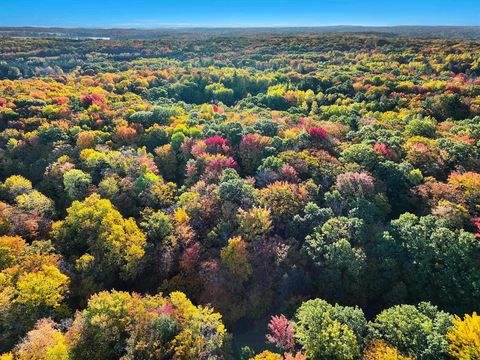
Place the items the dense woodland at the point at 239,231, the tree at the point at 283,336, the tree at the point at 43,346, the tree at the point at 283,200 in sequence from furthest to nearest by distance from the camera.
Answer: the tree at the point at 283,200 < the tree at the point at 283,336 < the dense woodland at the point at 239,231 < the tree at the point at 43,346

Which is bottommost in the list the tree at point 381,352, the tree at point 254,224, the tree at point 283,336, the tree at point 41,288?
the tree at point 283,336

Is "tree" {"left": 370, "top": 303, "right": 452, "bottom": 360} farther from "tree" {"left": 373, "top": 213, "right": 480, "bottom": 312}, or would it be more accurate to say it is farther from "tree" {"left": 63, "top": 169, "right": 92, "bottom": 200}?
"tree" {"left": 63, "top": 169, "right": 92, "bottom": 200}

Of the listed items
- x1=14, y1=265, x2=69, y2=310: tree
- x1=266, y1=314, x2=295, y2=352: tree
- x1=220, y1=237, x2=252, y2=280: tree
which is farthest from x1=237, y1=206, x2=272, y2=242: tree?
x1=14, y1=265, x2=69, y2=310: tree

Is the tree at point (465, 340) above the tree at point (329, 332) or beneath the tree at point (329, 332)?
above

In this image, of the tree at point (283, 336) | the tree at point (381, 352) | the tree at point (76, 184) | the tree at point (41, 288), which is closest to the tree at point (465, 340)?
the tree at point (381, 352)

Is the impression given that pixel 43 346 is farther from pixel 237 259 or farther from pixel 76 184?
pixel 76 184

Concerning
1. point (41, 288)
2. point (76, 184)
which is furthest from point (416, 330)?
point (76, 184)

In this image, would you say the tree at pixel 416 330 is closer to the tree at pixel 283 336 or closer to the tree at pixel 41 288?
the tree at pixel 283 336
